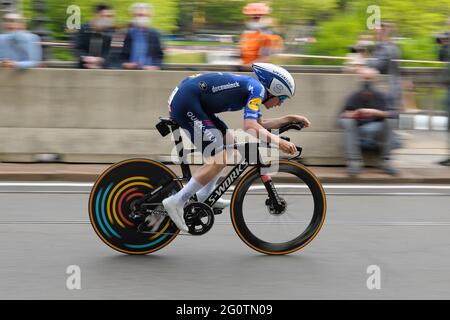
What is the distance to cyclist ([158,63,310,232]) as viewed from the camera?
6648 mm

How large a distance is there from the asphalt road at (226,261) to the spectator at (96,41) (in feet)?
9.15

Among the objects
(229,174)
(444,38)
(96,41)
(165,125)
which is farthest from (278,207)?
(444,38)

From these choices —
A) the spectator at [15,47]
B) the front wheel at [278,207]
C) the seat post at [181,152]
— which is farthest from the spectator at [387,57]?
the seat post at [181,152]

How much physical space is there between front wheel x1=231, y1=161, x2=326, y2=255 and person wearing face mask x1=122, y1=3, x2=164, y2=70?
4659 mm

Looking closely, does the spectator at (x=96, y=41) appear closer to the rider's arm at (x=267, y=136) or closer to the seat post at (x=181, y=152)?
the seat post at (x=181, y=152)

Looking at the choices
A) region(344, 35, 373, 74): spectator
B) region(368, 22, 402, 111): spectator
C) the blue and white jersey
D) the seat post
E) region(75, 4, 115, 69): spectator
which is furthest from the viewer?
region(368, 22, 402, 111): spectator

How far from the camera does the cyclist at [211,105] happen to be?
21.8 feet

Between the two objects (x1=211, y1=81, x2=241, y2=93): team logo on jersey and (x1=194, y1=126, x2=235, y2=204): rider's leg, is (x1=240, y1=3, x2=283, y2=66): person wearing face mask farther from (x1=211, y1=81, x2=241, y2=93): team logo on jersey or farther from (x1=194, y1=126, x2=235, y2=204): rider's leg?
(x1=211, y1=81, x2=241, y2=93): team logo on jersey

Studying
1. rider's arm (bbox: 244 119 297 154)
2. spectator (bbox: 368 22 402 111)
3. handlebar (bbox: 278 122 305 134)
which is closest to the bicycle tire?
rider's arm (bbox: 244 119 297 154)

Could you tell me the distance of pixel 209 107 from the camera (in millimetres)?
6801

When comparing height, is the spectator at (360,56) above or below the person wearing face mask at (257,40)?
below

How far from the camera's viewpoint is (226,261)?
6887mm

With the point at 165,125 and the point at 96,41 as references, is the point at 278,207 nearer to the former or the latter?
the point at 165,125
